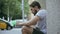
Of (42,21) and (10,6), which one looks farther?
(10,6)

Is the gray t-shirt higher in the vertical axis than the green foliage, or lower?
higher

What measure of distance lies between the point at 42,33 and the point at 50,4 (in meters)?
1.30

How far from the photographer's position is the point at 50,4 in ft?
10.9

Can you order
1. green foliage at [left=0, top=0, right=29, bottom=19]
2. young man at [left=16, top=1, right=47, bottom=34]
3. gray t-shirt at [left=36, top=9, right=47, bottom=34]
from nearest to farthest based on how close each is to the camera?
young man at [left=16, top=1, right=47, bottom=34] < gray t-shirt at [left=36, top=9, right=47, bottom=34] < green foliage at [left=0, top=0, right=29, bottom=19]

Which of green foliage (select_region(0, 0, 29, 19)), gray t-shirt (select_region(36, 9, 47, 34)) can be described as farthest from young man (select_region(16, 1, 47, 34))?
green foliage (select_region(0, 0, 29, 19))

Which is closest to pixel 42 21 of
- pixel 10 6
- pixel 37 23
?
pixel 37 23

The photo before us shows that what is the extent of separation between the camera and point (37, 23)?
15.6 feet

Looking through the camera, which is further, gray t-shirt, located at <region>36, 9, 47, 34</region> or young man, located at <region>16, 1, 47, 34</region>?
gray t-shirt, located at <region>36, 9, 47, 34</region>

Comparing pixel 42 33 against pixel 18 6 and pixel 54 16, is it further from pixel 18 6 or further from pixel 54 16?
pixel 18 6

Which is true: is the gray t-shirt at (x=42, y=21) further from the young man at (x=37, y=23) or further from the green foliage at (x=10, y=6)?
the green foliage at (x=10, y=6)

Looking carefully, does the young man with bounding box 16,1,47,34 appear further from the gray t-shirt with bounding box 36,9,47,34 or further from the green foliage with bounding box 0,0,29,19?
the green foliage with bounding box 0,0,29,19

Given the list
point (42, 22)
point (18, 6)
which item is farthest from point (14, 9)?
point (42, 22)

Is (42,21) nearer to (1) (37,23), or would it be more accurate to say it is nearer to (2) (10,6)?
(1) (37,23)

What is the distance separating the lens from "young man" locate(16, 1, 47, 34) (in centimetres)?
456
